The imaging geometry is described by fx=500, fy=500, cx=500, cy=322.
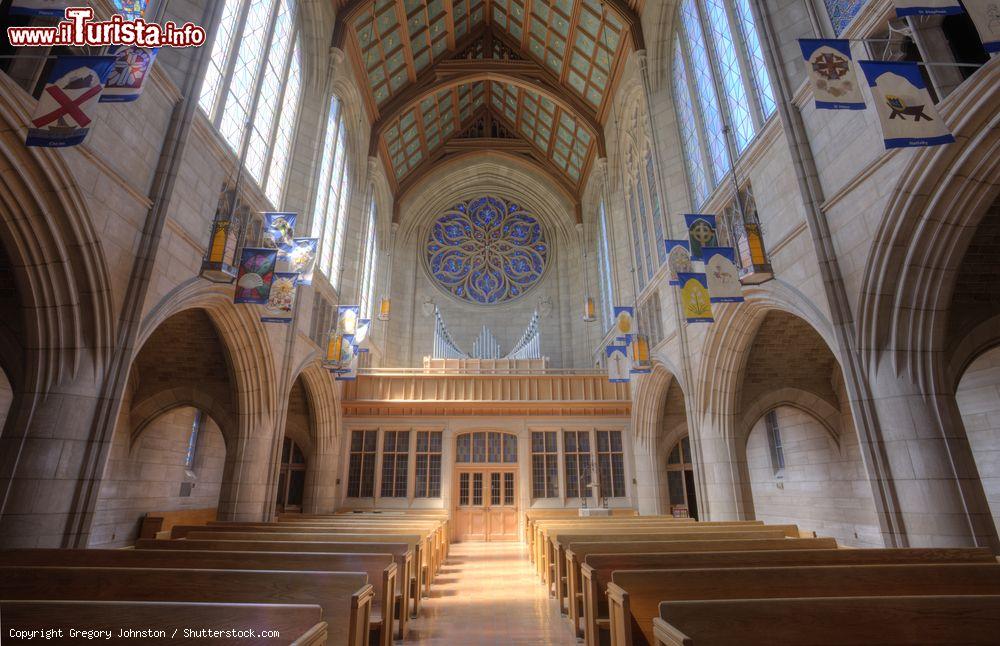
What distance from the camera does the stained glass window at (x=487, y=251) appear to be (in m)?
23.0

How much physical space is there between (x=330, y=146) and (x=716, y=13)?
33.0 ft

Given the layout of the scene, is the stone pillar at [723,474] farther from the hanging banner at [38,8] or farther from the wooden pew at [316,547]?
the hanging banner at [38,8]

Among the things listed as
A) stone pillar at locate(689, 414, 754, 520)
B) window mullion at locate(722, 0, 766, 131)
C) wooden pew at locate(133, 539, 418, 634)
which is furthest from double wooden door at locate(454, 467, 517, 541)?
window mullion at locate(722, 0, 766, 131)

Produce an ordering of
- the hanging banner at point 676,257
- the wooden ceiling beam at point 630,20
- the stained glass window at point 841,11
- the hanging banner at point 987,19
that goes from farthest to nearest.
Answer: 1. the wooden ceiling beam at point 630,20
2. the hanging banner at point 676,257
3. the stained glass window at point 841,11
4. the hanging banner at point 987,19

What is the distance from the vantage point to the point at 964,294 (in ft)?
24.9

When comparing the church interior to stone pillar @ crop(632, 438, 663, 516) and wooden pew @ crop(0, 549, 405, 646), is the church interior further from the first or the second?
stone pillar @ crop(632, 438, 663, 516)

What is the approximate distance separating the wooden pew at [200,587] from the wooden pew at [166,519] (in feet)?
27.6

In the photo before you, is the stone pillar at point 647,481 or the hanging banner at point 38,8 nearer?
the hanging banner at point 38,8

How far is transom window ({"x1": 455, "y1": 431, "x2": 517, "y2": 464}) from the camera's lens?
1597cm

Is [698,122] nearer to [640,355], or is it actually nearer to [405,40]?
[640,355]

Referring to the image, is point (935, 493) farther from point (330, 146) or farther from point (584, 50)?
point (584, 50)

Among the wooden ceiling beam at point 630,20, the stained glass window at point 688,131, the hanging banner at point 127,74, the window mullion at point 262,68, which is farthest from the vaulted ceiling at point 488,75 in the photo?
the hanging banner at point 127,74

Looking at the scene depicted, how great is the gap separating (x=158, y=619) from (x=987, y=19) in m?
6.99

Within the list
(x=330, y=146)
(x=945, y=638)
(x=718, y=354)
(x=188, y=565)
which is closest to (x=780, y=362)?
(x=718, y=354)
